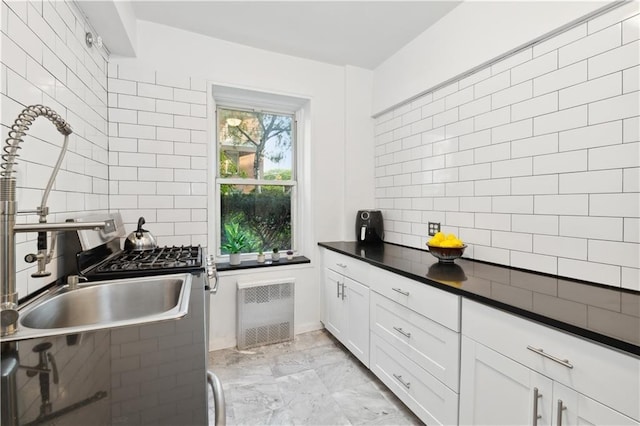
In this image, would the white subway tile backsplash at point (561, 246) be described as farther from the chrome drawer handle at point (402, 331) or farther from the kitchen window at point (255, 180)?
the kitchen window at point (255, 180)

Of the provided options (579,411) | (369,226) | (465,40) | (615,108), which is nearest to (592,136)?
(615,108)

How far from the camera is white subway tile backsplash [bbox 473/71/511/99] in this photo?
175cm

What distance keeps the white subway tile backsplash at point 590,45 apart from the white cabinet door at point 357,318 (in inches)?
66.4

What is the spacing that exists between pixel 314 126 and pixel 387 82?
0.78 metres

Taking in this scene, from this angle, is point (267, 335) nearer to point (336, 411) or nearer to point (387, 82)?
point (336, 411)

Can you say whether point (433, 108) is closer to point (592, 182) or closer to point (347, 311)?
point (592, 182)

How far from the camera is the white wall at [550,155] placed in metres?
1.28

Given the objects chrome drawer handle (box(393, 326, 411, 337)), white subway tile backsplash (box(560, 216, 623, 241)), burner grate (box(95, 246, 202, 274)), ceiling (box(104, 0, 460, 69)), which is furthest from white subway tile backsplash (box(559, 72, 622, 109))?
burner grate (box(95, 246, 202, 274))

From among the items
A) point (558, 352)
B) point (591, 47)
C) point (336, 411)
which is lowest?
point (336, 411)

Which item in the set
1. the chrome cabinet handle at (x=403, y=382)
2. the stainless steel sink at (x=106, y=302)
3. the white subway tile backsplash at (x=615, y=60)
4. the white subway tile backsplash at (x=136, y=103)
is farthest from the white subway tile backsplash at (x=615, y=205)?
the white subway tile backsplash at (x=136, y=103)

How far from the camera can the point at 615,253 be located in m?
1.30

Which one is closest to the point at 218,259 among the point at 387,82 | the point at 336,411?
the point at 336,411

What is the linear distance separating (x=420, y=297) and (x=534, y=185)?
87 centimetres

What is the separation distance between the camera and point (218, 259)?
265cm
